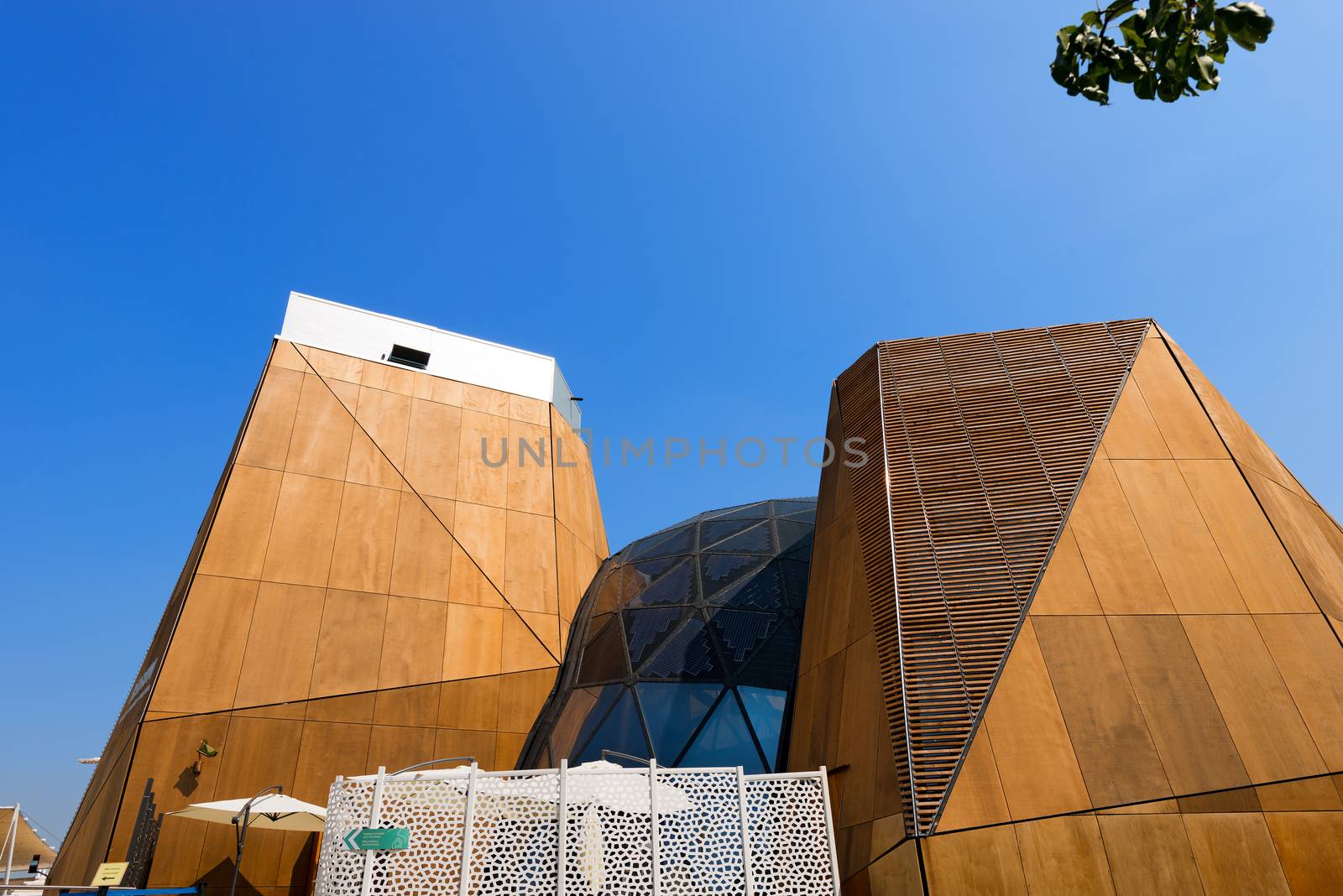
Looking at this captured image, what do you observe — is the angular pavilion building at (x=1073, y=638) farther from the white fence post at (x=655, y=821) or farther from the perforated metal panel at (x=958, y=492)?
the white fence post at (x=655, y=821)

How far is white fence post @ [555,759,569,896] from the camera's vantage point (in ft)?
26.4

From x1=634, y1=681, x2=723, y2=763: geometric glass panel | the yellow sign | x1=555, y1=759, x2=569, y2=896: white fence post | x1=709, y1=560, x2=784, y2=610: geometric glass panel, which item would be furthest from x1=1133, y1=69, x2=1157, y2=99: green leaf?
the yellow sign

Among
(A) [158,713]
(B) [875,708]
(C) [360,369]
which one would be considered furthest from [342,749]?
(B) [875,708]

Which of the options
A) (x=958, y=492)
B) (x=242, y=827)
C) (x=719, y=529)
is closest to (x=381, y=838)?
(x=242, y=827)

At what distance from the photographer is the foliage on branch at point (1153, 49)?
3.49m

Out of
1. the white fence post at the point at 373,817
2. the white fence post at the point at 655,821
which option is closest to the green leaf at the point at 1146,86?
the white fence post at the point at 655,821

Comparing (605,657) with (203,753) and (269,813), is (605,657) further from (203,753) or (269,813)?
(203,753)

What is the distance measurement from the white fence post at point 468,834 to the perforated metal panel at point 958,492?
4.69 meters

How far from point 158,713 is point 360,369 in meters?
8.29

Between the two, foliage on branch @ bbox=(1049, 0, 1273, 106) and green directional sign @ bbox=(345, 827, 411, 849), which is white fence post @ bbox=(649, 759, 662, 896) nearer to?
green directional sign @ bbox=(345, 827, 411, 849)

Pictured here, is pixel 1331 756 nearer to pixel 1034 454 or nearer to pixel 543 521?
pixel 1034 454

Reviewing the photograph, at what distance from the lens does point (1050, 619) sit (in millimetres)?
9531

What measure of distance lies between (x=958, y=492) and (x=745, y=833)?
5580 mm

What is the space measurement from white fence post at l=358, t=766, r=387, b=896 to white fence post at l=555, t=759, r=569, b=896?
188 cm
